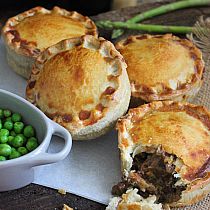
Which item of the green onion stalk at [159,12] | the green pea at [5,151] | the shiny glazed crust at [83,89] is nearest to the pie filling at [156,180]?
the shiny glazed crust at [83,89]

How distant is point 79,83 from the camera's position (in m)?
3.05

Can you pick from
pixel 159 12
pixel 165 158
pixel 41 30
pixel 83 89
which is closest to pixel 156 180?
pixel 165 158

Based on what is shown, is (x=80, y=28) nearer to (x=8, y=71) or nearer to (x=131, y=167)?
(x=8, y=71)

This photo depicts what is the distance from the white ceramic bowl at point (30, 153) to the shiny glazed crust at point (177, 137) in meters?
0.34

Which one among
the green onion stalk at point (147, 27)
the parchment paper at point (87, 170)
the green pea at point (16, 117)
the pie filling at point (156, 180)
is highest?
the green onion stalk at point (147, 27)

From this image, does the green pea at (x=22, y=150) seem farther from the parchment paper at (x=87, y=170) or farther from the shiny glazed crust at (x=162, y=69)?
the shiny glazed crust at (x=162, y=69)

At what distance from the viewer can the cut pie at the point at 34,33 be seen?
3.49m

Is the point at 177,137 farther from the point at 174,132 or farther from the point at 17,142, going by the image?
the point at 17,142

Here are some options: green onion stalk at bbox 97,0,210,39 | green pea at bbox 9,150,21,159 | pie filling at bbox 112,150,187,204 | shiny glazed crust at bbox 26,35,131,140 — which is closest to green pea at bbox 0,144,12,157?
green pea at bbox 9,150,21,159

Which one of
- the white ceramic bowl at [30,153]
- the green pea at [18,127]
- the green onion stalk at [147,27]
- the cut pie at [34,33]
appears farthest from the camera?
the green onion stalk at [147,27]

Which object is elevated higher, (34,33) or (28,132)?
(34,33)

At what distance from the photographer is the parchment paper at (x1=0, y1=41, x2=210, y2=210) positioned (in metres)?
2.89

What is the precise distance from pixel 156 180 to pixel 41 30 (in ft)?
4.29

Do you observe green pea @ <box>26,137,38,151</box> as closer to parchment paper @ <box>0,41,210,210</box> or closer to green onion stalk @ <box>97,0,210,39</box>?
parchment paper @ <box>0,41,210,210</box>
